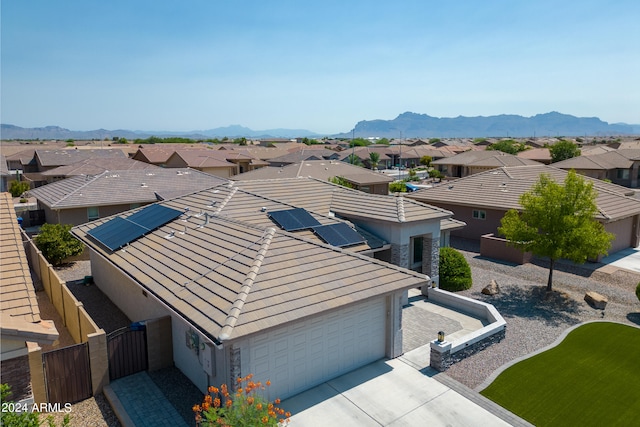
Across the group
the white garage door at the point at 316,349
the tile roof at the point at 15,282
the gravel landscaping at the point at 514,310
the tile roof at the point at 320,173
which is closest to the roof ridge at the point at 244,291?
the white garage door at the point at 316,349

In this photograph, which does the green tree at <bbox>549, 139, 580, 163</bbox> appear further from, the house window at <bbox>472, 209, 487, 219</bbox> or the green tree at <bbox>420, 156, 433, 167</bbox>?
the house window at <bbox>472, 209, 487, 219</bbox>

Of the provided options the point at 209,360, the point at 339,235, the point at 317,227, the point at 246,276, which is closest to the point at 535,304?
the point at 339,235

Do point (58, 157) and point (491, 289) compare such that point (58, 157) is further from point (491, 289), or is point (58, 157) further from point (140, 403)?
point (491, 289)

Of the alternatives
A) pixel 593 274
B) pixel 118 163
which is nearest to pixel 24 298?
pixel 593 274

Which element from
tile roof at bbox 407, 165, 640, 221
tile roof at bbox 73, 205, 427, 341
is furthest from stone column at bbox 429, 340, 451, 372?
tile roof at bbox 407, 165, 640, 221

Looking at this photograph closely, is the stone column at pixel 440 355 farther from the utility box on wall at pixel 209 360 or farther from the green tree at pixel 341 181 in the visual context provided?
the green tree at pixel 341 181

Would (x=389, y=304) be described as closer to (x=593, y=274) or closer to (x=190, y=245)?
(x=190, y=245)
